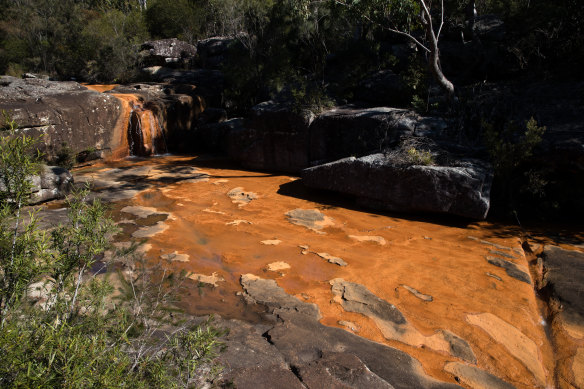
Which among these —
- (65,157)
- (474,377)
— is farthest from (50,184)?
(474,377)

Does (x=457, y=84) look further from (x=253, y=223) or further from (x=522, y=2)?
(x=253, y=223)

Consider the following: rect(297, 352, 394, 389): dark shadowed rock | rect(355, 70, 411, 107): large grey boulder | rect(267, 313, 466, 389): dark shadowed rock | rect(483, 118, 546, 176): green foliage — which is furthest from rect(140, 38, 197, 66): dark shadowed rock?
rect(297, 352, 394, 389): dark shadowed rock

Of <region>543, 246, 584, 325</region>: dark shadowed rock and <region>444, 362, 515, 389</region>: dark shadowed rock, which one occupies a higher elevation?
<region>543, 246, 584, 325</region>: dark shadowed rock

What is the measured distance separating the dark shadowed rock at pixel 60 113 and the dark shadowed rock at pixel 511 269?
326 inches

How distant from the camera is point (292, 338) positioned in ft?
9.12

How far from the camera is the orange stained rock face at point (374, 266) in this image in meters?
3.15

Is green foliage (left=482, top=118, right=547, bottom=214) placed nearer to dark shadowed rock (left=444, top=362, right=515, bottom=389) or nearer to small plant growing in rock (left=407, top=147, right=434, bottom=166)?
small plant growing in rock (left=407, top=147, right=434, bottom=166)

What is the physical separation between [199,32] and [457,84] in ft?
63.2

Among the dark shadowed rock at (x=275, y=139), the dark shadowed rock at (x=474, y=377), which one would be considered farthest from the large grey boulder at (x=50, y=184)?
the dark shadowed rock at (x=474, y=377)

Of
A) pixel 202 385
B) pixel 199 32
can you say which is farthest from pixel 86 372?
pixel 199 32

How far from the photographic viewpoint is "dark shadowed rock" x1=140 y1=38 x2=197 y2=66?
18.4 metres

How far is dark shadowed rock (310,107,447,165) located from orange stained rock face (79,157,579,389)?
146 cm

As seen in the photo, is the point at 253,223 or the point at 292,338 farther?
the point at 253,223

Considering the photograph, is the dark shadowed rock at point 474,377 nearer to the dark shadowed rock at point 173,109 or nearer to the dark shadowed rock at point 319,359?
the dark shadowed rock at point 319,359
